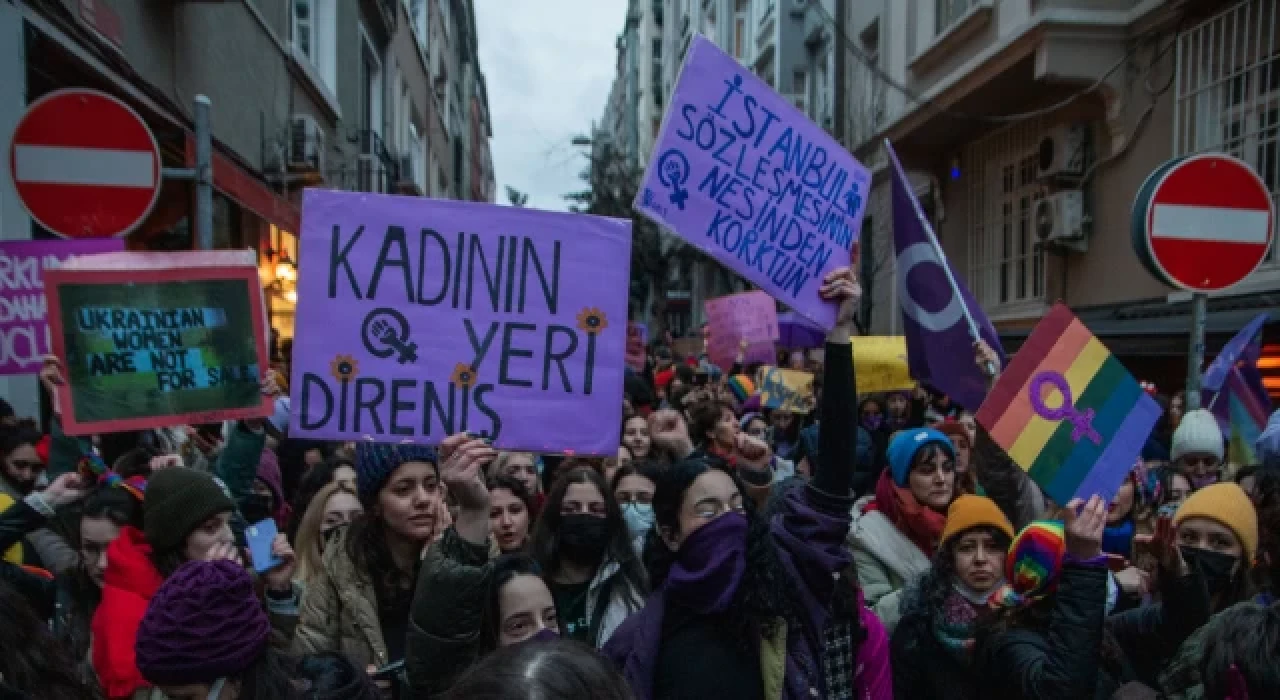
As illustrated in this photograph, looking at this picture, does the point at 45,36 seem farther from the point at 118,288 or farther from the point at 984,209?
the point at 984,209

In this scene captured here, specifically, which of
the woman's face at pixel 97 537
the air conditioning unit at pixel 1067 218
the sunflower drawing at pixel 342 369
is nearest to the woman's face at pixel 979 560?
the sunflower drawing at pixel 342 369

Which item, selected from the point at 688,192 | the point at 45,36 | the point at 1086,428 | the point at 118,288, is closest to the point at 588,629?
the point at 688,192

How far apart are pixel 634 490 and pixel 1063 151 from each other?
28.2 ft

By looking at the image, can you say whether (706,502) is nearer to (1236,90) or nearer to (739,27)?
(1236,90)

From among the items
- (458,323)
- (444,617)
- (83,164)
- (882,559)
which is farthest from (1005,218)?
(444,617)

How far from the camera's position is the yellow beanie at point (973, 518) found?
302cm

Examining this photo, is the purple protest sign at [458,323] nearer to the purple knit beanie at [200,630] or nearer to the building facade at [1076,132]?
the purple knit beanie at [200,630]

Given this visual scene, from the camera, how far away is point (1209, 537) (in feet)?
9.86

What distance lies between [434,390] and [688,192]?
0.94 metres

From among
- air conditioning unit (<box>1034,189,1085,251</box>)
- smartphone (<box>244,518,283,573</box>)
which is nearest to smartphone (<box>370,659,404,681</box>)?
smartphone (<box>244,518,283,573</box>)

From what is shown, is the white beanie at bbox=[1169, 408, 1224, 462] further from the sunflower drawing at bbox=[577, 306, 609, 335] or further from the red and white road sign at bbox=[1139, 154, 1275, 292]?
the sunflower drawing at bbox=[577, 306, 609, 335]

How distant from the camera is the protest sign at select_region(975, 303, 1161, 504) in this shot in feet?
9.59

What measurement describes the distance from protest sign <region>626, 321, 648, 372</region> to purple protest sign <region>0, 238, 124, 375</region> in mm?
7157

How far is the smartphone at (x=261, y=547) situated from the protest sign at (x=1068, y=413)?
2200 millimetres
